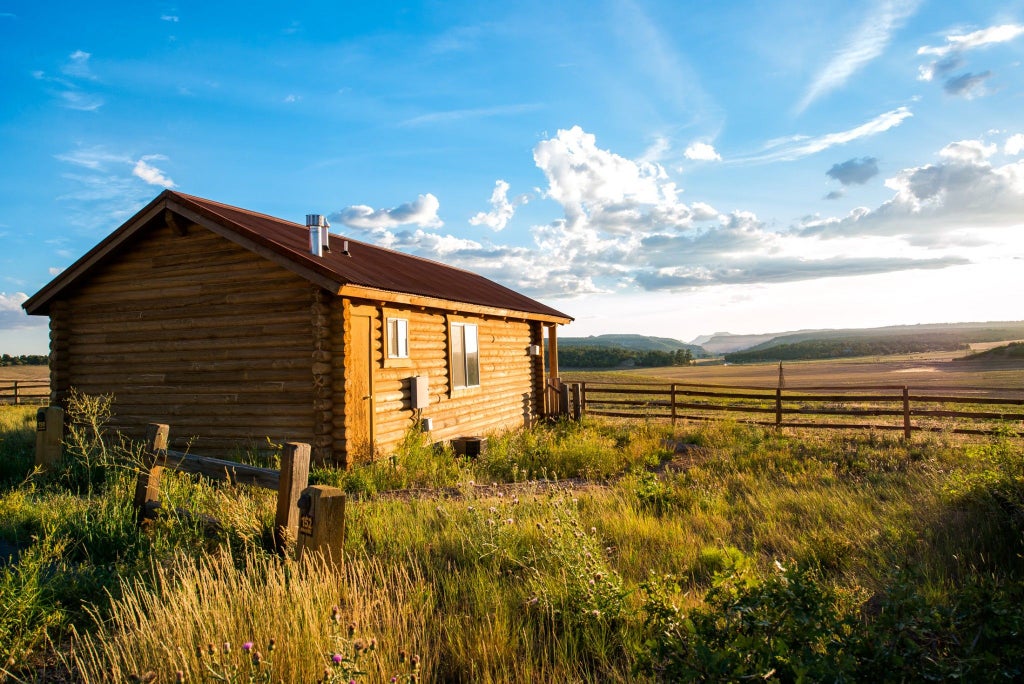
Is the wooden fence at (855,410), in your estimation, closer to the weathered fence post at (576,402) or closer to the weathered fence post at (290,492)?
the weathered fence post at (576,402)

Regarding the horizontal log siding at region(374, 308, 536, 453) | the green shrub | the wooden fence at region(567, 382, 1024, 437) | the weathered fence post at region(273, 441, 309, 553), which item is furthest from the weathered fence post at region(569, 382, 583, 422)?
the green shrub

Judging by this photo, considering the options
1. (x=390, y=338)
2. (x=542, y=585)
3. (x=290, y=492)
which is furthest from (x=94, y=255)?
(x=542, y=585)

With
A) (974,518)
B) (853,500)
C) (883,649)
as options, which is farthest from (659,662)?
(853,500)

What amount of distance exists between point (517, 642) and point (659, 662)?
2.86 ft

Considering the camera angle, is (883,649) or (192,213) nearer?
(883,649)

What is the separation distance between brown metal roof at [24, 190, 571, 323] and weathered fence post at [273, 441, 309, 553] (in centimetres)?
532

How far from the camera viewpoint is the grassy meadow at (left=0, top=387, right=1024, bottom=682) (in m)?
3.20

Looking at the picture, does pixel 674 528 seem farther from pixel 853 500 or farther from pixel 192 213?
pixel 192 213

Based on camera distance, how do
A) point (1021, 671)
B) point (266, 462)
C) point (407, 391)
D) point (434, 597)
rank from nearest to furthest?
point (1021, 671) → point (434, 597) → point (266, 462) → point (407, 391)

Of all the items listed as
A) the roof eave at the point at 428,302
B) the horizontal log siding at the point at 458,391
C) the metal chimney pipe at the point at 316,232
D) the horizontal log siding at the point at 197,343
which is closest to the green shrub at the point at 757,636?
the roof eave at the point at 428,302

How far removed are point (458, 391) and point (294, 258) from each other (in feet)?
17.4

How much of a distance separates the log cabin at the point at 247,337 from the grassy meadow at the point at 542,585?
1804 millimetres

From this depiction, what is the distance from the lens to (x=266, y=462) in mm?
10844

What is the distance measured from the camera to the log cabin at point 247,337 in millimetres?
10523
